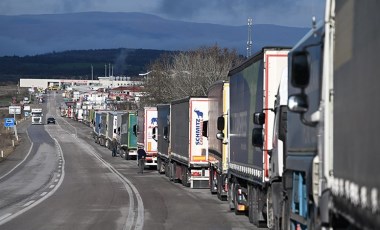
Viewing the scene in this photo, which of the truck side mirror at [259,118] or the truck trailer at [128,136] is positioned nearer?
the truck side mirror at [259,118]

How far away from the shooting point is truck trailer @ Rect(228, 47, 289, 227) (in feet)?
51.5

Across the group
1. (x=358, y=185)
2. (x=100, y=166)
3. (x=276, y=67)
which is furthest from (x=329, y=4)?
(x=100, y=166)

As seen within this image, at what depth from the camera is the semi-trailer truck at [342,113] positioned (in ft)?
18.3

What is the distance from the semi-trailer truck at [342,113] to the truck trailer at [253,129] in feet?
18.3

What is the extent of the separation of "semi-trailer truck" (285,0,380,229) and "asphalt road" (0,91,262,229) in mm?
9432

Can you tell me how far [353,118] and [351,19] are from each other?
82 cm

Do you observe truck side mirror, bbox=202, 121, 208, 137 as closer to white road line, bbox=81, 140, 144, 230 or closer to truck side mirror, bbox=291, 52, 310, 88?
white road line, bbox=81, 140, 144, 230

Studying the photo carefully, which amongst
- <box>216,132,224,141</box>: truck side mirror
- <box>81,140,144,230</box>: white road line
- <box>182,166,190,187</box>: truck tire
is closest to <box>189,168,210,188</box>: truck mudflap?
<box>182,166,190,187</box>: truck tire

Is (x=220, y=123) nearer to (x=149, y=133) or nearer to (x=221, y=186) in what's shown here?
(x=221, y=186)

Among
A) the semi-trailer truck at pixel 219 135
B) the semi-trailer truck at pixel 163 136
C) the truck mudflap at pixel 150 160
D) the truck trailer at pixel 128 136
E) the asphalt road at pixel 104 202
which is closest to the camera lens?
the asphalt road at pixel 104 202

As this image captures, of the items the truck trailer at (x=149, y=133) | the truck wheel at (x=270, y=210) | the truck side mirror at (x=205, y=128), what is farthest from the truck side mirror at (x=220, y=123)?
the truck trailer at (x=149, y=133)

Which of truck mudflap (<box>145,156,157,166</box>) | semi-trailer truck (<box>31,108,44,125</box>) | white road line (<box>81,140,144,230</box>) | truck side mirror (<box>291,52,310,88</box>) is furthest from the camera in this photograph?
semi-trailer truck (<box>31,108,44,125</box>)

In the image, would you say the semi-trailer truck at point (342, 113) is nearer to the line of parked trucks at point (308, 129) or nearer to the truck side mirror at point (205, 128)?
the line of parked trucks at point (308, 129)

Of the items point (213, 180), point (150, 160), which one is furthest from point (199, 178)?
point (150, 160)
